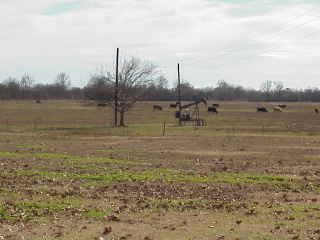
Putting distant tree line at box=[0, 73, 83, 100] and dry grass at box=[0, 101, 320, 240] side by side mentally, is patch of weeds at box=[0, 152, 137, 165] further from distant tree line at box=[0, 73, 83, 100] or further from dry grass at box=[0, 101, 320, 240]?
distant tree line at box=[0, 73, 83, 100]

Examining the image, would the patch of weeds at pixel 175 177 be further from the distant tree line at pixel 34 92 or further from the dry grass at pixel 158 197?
the distant tree line at pixel 34 92

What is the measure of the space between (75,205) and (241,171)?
7.83 m

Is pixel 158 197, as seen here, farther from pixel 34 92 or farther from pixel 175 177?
pixel 34 92

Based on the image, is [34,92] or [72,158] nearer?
[72,158]

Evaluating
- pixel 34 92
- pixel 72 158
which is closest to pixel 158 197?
pixel 72 158

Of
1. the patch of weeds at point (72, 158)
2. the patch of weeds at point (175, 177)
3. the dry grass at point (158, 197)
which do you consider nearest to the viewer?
the dry grass at point (158, 197)

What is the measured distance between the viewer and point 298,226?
975cm

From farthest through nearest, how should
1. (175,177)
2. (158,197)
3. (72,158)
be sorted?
(72,158), (175,177), (158,197)

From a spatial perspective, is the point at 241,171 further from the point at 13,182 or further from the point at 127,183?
the point at 13,182

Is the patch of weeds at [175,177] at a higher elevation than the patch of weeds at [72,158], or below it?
higher

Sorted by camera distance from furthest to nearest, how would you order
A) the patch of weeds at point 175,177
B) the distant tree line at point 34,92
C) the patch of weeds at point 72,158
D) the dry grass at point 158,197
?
the distant tree line at point 34,92 < the patch of weeds at point 72,158 < the patch of weeds at point 175,177 < the dry grass at point 158,197

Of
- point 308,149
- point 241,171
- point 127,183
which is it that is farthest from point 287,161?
point 127,183

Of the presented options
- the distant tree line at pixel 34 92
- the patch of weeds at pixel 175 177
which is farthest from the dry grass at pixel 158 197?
the distant tree line at pixel 34 92

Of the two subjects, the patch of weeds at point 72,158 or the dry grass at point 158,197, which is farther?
the patch of weeds at point 72,158
